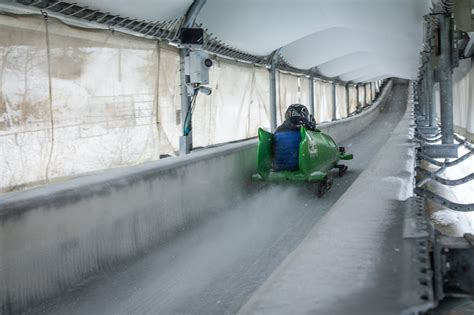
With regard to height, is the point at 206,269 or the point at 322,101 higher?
the point at 322,101

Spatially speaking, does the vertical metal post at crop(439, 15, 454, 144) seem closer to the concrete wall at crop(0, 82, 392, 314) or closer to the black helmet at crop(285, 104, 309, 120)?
the black helmet at crop(285, 104, 309, 120)

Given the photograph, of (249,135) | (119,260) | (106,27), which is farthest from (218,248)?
(249,135)

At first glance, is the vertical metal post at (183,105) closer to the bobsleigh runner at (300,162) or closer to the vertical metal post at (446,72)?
the bobsleigh runner at (300,162)

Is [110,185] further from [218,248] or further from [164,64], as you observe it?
[164,64]

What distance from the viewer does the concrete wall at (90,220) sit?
2426 millimetres

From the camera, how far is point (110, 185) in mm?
3201

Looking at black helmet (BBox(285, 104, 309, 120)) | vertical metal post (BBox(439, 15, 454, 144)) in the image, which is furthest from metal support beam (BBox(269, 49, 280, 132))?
black helmet (BBox(285, 104, 309, 120))

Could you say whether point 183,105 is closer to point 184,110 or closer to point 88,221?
point 184,110

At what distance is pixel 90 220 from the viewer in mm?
2953

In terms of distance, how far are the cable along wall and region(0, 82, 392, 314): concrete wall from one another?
587mm

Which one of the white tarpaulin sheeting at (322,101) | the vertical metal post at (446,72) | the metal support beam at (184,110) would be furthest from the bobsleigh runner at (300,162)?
the white tarpaulin sheeting at (322,101)

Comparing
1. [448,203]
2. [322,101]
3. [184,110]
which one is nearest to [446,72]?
[448,203]

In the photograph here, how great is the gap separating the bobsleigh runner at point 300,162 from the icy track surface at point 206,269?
0.42 meters

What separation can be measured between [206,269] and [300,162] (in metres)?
2.48
